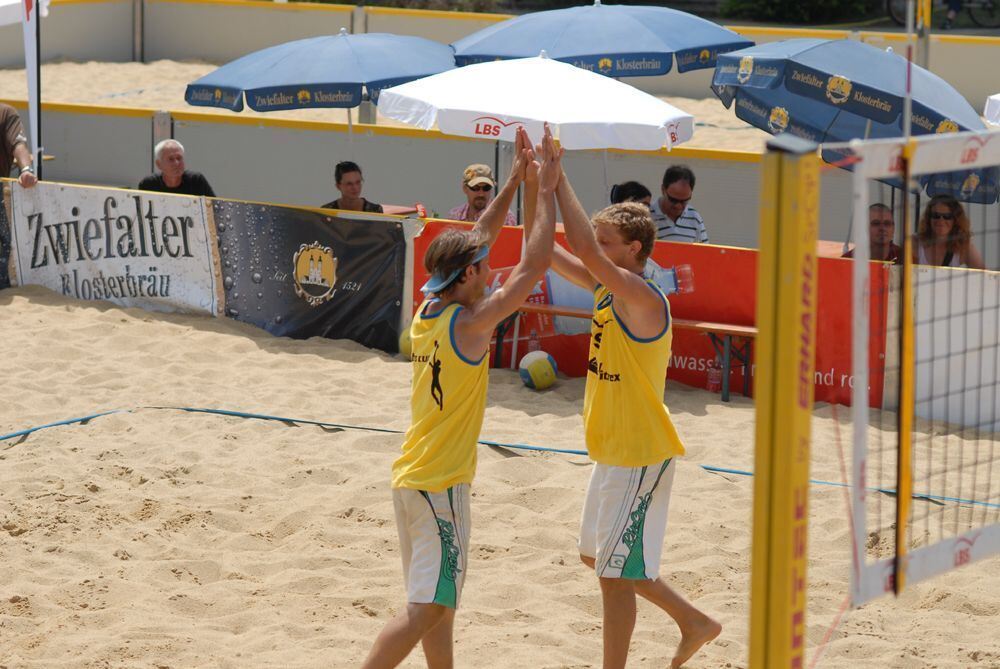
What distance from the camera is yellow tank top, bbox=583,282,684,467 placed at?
14.1 feet

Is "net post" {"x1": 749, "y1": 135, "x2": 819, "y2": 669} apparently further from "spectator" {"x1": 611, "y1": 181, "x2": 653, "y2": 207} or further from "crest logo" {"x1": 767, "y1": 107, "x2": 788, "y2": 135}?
"crest logo" {"x1": 767, "y1": 107, "x2": 788, "y2": 135}

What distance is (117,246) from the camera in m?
9.88

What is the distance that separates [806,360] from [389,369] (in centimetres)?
617

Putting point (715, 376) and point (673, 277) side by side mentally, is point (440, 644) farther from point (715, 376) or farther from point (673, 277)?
point (673, 277)

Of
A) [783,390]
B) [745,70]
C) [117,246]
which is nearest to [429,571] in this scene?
[783,390]

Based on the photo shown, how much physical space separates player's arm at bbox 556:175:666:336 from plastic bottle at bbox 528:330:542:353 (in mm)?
4598

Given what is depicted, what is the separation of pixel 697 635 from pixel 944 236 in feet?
14.1

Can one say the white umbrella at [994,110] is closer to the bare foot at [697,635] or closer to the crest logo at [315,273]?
the crest logo at [315,273]

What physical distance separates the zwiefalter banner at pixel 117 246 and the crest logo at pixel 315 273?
2.25ft

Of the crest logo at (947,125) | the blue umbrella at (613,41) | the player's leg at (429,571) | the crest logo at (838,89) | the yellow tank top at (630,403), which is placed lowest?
the player's leg at (429,571)

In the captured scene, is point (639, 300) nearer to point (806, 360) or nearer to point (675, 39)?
point (806, 360)

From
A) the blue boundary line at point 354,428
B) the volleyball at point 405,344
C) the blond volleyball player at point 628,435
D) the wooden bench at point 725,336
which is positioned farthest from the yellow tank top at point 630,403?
the volleyball at point 405,344

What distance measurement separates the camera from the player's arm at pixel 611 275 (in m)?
4.09

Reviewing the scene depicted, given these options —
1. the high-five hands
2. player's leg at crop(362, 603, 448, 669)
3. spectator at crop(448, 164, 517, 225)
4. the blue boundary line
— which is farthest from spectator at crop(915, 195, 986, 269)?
player's leg at crop(362, 603, 448, 669)
